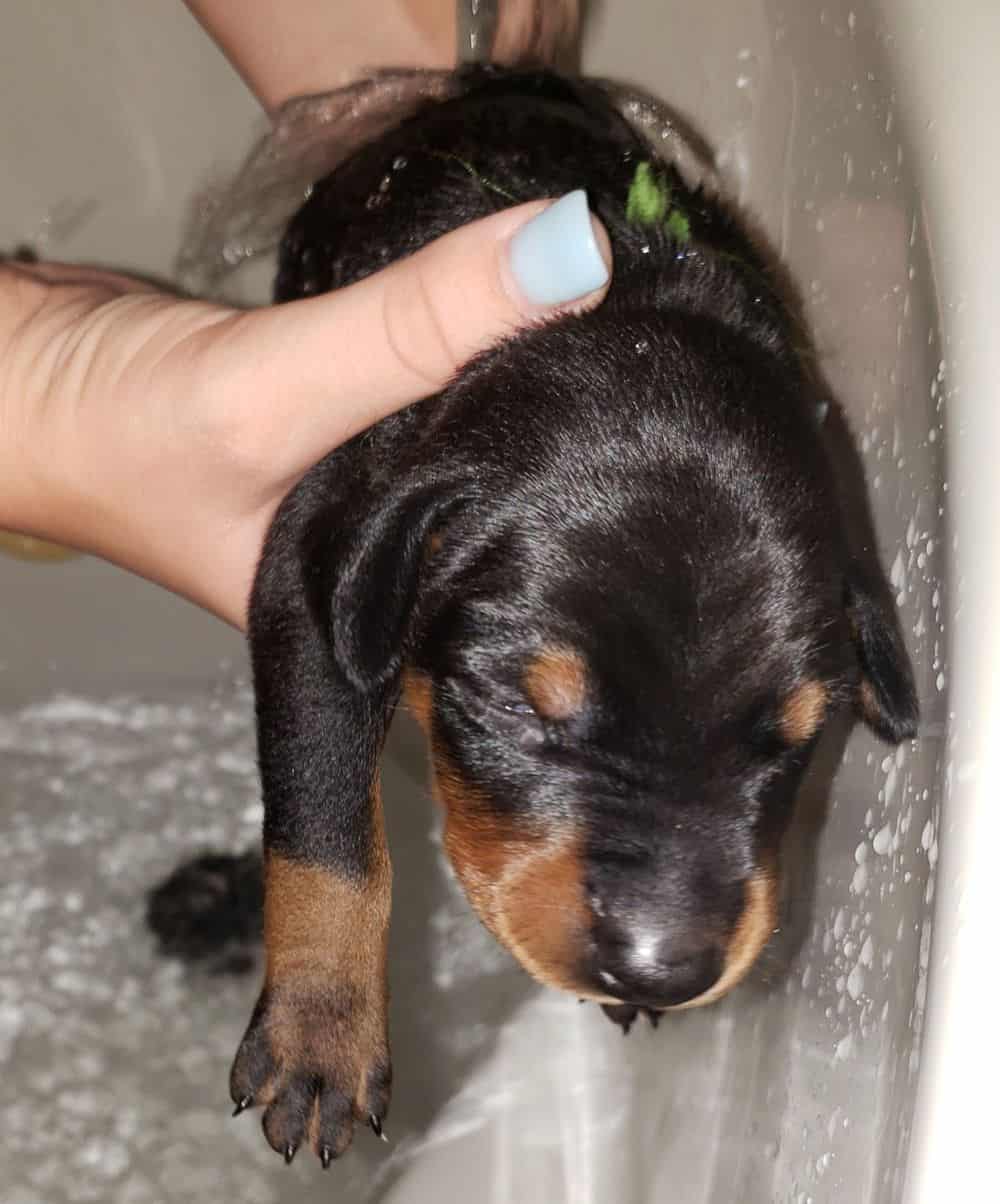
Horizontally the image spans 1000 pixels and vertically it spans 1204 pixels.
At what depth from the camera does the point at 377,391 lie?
180 cm

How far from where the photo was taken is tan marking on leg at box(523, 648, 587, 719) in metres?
1.51

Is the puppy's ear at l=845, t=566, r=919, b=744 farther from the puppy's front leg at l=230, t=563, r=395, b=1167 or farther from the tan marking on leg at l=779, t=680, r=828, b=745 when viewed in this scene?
the puppy's front leg at l=230, t=563, r=395, b=1167

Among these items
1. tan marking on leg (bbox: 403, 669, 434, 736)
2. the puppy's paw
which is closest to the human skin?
tan marking on leg (bbox: 403, 669, 434, 736)

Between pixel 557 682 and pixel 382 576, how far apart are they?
11.0 inches

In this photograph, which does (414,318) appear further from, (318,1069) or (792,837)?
(318,1069)

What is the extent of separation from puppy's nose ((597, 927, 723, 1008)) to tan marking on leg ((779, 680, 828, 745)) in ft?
0.82

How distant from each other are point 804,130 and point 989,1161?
1.70 m

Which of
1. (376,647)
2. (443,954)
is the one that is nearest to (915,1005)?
(376,647)

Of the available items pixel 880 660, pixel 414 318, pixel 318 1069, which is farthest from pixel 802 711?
pixel 318 1069

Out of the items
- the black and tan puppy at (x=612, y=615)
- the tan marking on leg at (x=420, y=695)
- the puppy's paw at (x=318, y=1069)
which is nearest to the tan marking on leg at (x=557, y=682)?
the black and tan puppy at (x=612, y=615)

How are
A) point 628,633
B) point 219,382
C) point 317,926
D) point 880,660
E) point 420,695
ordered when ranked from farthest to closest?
point 317,926 → point 219,382 → point 420,695 → point 880,660 → point 628,633

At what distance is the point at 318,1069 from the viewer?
2.03 metres

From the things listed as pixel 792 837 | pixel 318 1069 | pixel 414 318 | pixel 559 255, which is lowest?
pixel 318 1069

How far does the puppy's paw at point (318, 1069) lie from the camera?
202 centimetres
